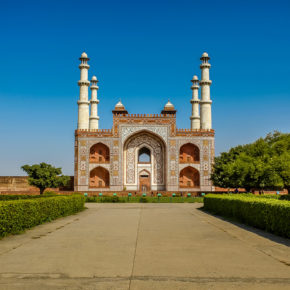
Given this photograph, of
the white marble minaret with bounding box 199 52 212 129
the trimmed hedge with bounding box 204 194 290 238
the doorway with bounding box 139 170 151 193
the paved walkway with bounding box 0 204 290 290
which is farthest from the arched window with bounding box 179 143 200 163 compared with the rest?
the paved walkway with bounding box 0 204 290 290

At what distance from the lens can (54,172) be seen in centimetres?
3234

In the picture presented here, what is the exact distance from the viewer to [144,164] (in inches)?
1426

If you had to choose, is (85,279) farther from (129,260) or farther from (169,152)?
(169,152)

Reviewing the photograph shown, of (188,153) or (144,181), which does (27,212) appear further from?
(188,153)

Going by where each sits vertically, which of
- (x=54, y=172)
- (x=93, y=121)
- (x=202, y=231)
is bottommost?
(x=202, y=231)

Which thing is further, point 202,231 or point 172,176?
point 172,176

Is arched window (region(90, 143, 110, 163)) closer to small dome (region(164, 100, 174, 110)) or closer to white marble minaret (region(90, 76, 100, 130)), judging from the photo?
white marble minaret (region(90, 76, 100, 130))

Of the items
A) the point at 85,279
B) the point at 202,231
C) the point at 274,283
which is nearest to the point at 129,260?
the point at 85,279

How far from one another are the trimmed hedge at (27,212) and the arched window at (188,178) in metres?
22.5

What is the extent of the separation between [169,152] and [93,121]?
9.69 metres

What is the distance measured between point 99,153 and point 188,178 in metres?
8.69

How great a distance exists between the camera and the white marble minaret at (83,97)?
35.2 meters

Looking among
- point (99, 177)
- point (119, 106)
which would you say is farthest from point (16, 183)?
point (119, 106)

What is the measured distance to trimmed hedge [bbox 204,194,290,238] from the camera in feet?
26.4
